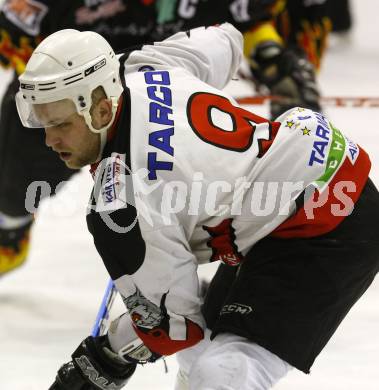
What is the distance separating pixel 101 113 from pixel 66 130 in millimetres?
77

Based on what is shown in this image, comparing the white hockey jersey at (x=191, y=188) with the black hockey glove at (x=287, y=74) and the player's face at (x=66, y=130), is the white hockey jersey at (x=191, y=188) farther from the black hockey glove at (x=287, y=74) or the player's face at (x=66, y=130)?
the black hockey glove at (x=287, y=74)

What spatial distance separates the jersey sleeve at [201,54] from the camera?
248cm

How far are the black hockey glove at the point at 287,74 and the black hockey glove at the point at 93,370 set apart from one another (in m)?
1.62

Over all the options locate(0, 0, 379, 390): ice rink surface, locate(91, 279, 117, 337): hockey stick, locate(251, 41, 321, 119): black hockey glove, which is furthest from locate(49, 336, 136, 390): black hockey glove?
locate(251, 41, 321, 119): black hockey glove

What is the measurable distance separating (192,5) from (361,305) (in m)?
1.07

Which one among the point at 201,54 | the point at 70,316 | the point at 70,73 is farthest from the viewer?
the point at 70,316

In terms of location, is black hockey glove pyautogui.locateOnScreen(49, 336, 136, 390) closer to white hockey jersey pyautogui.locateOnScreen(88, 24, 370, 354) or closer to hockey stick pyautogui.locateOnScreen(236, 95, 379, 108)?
white hockey jersey pyautogui.locateOnScreen(88, 24, 370, 354)

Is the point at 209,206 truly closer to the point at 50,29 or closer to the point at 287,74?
the point at 50,29

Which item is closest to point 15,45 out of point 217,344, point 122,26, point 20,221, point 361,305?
point 122,26

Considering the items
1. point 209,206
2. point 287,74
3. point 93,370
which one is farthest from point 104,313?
point 287,74

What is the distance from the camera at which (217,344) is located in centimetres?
221

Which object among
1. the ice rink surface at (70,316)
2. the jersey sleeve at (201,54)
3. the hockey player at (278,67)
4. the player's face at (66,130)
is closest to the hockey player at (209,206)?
the player's face at (66,130)

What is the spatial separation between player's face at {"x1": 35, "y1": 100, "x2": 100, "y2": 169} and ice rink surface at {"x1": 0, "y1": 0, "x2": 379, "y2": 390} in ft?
2.93

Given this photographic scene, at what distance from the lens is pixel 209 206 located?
2.19m
